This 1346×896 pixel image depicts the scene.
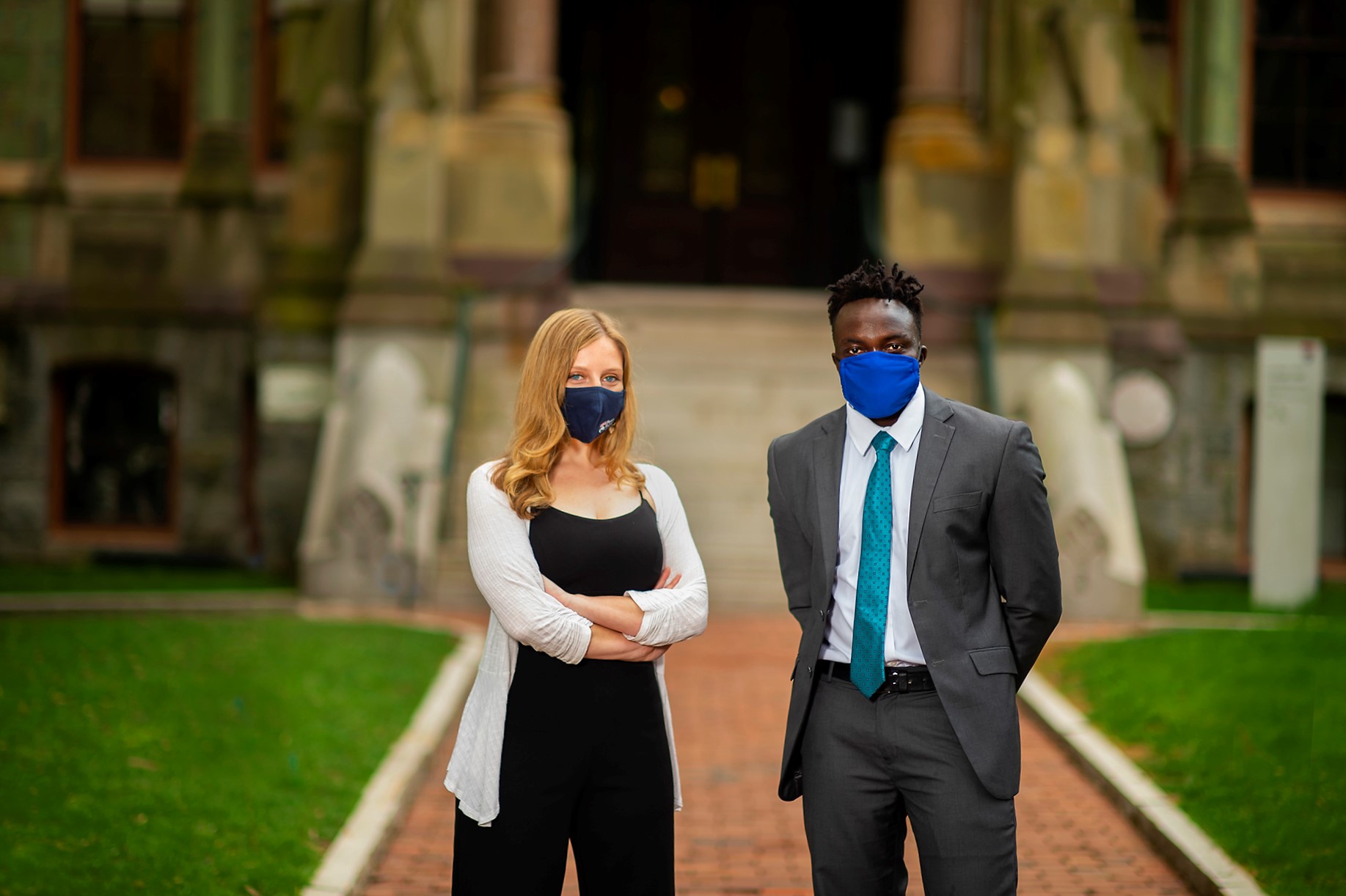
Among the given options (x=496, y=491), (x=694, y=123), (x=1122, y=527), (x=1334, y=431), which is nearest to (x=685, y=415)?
(x=1122, y=527)

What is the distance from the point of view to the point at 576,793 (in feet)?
12.6

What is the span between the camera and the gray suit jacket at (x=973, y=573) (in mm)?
3637

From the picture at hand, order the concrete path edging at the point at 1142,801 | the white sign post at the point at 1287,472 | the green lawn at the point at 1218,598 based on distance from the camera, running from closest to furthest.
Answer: the concrete path edging at the point at 1142,801 < the white sign post at the point at 1287,472 < the green lawn at the point at 1218,598

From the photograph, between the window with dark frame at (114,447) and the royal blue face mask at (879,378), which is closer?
the royal blue face mask at (879,378)

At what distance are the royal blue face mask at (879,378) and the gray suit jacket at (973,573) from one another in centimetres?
14

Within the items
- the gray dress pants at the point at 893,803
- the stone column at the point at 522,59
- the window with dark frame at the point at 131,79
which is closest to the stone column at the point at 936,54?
the stone column at the point at 522,59

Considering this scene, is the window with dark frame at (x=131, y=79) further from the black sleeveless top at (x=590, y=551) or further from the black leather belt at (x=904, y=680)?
the black leather belt at (x=904, y=680)

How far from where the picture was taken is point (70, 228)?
49.7ft

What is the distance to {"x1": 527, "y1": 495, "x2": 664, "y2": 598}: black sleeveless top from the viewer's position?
3.89m

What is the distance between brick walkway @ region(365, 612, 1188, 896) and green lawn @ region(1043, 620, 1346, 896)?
1.15ft

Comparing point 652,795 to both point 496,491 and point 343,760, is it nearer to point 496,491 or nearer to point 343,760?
point 496,491

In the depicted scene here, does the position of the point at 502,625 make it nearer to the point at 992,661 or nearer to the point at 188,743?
the point at 992,661

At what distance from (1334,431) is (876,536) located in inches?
493

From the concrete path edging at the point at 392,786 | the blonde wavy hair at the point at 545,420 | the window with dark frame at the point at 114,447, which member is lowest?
the concrete path edging at the point at 392,786
